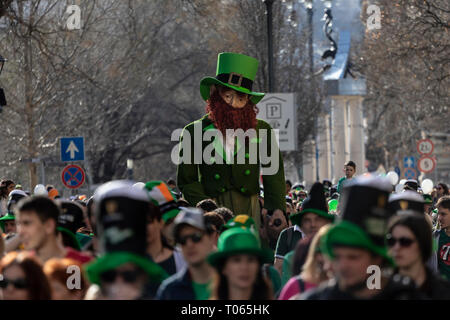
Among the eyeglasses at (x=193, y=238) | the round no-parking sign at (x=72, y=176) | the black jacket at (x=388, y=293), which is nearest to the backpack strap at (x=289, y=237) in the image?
the eyeglasses at (x=193, y=238)

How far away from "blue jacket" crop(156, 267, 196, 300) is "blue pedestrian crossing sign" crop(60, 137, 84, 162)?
18.9m

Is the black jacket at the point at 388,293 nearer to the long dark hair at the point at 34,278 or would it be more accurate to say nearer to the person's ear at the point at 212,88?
the long dark hair at the point at 34,278

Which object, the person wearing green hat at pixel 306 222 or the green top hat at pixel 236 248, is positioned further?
the person wearing green hat at pixel 306 222

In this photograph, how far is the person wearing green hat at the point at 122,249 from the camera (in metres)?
5.67

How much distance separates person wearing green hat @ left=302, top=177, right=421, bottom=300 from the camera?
5.75 m

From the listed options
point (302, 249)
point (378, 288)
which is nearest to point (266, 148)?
point (302, 249)

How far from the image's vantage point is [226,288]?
675cm

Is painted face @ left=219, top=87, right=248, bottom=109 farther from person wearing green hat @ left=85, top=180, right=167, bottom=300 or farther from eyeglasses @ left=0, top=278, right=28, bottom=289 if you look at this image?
person wearing green hat @ left=85, top=180, right=167, bottom=300

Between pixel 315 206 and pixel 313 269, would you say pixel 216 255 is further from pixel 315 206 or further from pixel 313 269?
pixel 315 206

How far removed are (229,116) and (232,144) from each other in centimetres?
28

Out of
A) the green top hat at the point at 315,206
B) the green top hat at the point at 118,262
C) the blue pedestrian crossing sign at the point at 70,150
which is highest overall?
the blue pedestrian crossing sign at the point at 70,150

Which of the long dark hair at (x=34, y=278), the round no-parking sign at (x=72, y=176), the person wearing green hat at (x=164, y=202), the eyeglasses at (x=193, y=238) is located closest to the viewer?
the long dark hair at (x=34, y=278)

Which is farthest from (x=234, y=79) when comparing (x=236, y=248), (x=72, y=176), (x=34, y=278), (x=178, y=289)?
(x=72, y=176)
